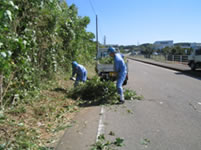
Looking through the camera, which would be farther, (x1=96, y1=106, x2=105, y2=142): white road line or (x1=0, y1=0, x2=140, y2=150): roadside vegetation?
(x1=96, y1=106, x2=105, y2=142): white road line

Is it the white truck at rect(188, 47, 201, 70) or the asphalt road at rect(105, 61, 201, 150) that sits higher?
the white truck at rect(188, 47, 201, 70)

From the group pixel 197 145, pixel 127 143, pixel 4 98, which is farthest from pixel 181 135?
pixel 4 98

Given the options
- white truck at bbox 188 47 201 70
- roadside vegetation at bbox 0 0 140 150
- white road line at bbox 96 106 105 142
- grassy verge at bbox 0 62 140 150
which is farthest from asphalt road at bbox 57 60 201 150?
white truck at bbox 188 47 201 70

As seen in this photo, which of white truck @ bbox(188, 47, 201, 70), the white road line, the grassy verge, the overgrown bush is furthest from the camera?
white truck @ bbox(188, 47, 201, 70)

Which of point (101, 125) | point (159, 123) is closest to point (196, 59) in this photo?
point (159, 123)

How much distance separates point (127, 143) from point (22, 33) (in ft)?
13.8

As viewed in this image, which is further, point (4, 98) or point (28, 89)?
point (28, 89)

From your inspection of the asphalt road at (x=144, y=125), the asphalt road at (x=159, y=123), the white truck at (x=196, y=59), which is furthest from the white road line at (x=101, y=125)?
the white truck at (x=196, y=59)

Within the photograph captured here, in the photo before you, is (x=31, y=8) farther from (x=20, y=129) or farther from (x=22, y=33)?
(x=20, y=129)

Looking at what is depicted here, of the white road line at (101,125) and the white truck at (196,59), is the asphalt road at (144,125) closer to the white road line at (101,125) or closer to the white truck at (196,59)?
the white road line at (101,125)

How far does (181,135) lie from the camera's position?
4.18 meters

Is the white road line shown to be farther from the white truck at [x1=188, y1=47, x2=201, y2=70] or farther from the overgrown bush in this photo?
the white truck at [x1=188, y1=47, x2=201, y2=70]

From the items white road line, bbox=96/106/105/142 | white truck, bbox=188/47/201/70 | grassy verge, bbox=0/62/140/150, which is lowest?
white road line, bbox=96/106/105/142

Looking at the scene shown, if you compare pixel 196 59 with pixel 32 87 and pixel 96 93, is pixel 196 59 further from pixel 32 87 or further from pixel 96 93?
pixel 32 87
